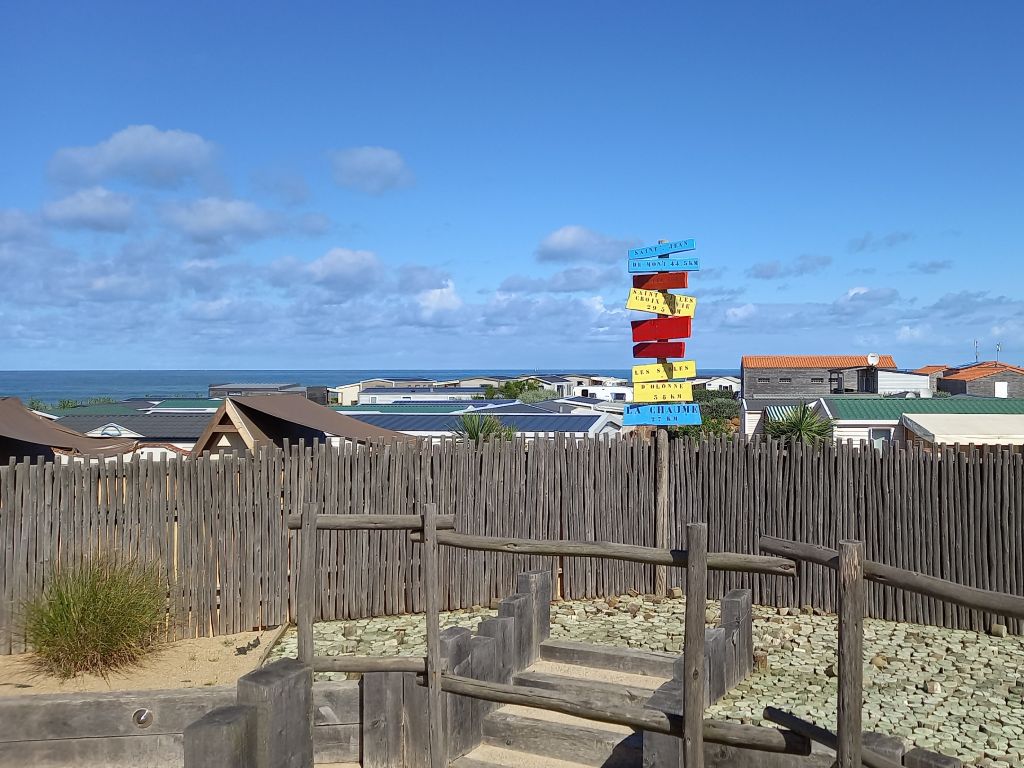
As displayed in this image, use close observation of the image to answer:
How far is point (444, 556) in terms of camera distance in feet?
33.5

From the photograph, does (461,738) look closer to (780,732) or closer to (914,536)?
Answer: (780,732)

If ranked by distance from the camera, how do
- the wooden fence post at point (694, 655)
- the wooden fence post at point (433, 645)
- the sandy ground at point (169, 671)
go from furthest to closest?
the sandy ground at point (169, 671)
the wooden fence post at point (433, 645)
the wooden fence post at point (694, 655)

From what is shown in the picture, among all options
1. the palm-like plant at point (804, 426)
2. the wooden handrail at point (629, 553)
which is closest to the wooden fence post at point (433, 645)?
the wooden handrail at point (629, 553)

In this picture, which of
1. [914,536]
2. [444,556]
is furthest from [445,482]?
[914,536]

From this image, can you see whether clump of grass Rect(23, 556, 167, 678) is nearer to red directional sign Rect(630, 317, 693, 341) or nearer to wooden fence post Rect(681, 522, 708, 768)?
wooden fence post Rect(681, 522, 708, 768)

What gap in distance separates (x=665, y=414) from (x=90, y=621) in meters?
6.54

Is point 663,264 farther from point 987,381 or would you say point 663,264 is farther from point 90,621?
point 987,381

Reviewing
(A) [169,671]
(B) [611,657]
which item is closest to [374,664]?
(B) [611,657]

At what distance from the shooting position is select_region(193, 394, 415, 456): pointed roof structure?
13.1 m

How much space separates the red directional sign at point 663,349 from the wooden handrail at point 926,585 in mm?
6635

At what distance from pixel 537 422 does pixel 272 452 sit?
47.3 ft

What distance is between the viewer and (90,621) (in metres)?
7.93

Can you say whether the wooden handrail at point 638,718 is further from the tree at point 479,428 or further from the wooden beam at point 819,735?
the tree at point 479,428

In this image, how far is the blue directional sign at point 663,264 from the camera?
36.1 ft
